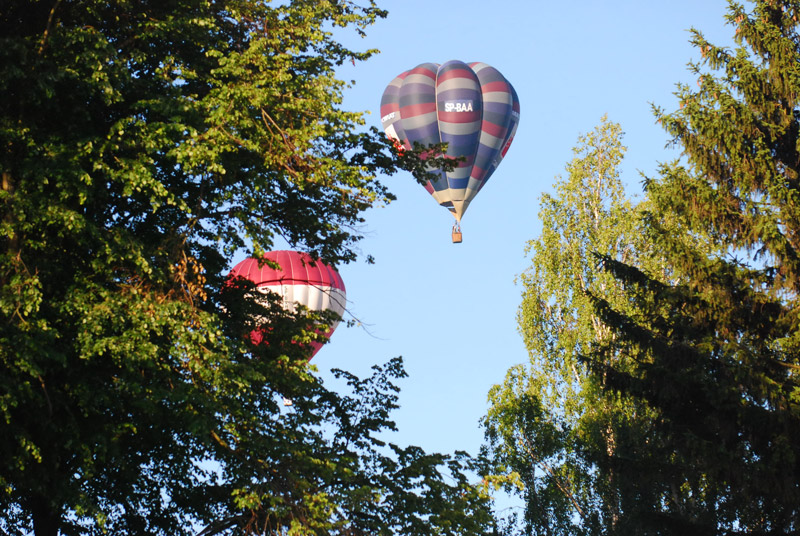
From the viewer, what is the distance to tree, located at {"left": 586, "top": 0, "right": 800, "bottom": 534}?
15945 millimetres

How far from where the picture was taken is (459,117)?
41.5 meters

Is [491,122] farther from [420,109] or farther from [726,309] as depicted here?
[726,309]

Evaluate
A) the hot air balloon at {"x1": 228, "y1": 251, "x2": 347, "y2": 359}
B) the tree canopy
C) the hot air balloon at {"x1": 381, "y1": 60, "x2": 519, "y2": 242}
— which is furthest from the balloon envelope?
the tree canopy

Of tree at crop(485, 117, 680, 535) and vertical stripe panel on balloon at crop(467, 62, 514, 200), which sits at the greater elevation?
vertical stripe panel on balloon at crop(467, 62, 514, 200)

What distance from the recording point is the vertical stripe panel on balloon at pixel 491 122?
41.9 metres

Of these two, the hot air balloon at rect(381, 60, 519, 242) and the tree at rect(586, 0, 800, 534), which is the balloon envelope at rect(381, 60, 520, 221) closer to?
the hot air balloon at rect(381, 60, 519, 242)

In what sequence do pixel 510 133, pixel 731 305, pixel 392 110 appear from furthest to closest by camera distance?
pixel 392 110, pixel 510 133, pixel 731 305

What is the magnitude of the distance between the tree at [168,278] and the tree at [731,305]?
3916mm

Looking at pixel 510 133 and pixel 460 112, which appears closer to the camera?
pixel 460 112

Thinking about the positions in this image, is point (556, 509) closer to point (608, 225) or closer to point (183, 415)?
point (608, 225)

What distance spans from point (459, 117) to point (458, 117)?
4 centimetres

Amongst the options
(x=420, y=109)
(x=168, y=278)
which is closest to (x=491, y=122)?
(x=420, y=109)

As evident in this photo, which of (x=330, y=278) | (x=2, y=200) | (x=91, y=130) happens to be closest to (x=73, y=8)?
(x=91, y=130)

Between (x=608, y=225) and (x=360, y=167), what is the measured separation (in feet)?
62.3
